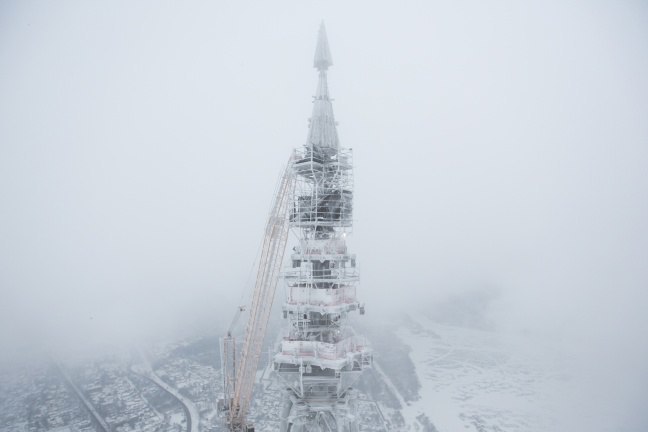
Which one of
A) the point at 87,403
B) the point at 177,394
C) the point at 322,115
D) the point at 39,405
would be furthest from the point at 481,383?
the point at 39,405

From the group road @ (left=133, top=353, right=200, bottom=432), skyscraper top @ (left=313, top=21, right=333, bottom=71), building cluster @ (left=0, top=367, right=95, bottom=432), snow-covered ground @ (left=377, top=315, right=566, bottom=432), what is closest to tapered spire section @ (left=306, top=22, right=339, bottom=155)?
skyscraper top @ (left=313, top=21, right=333, bottom=71)

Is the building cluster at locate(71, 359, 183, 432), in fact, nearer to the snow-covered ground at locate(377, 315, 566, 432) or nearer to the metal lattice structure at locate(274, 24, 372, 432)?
the snow-covered ground at locate(377, 315, 566, 432)

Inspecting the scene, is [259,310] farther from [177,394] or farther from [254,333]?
[177,394]

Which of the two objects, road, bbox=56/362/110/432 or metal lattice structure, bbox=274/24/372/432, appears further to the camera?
road, bbox=56/362/110/432

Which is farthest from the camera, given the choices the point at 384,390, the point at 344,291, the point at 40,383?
the point at 40,383

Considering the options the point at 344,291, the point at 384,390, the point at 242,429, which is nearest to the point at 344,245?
the point at 344,291

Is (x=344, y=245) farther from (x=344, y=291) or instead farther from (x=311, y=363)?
(x=311, y=363)
